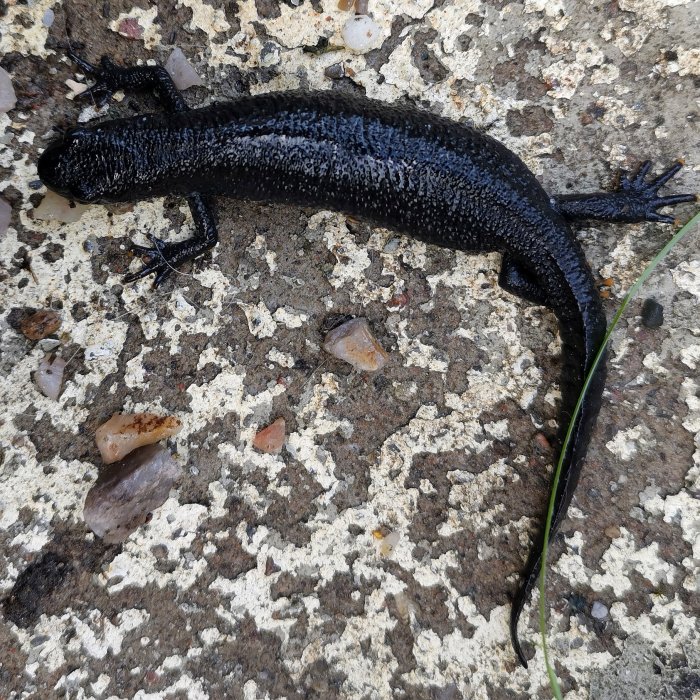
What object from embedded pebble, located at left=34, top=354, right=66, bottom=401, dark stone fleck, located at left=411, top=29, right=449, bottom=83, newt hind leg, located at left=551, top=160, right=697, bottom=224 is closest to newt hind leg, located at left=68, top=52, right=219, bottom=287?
embedded pebble, located at left=34, top=354, right=66, bottom=401

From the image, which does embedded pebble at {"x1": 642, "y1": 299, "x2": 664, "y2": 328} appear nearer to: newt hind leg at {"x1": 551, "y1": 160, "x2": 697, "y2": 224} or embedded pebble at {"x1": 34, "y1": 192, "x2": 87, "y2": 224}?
newt hind leg at {"x1": 551, "y1": 160, "x2": 697, "y2": 224}

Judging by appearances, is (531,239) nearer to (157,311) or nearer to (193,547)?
(157,311)

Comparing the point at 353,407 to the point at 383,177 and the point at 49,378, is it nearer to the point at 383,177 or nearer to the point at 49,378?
the point at 383,177

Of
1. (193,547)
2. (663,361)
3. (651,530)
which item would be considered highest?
(663,361)

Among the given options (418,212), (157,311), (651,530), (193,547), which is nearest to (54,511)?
(193,547)

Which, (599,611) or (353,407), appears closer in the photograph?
(599,611)

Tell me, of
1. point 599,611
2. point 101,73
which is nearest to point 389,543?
point 599,611
